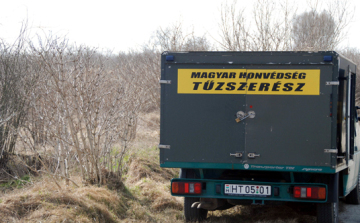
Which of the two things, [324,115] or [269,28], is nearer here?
[324,115]

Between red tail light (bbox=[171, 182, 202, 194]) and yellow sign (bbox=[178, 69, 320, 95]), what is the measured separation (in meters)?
1.19

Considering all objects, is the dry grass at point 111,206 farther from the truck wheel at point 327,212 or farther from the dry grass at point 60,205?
the truck wheel at point 327,212

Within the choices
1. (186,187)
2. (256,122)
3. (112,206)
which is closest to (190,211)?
(186,187)

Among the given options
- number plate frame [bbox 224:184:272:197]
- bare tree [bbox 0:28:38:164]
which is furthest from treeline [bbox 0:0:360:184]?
number plate frame [bbox 224:184:272:197]

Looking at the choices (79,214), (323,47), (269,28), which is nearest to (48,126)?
(79,214)

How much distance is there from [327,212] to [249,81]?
6.36 feet

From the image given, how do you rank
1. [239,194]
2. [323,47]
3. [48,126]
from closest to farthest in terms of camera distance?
[239,194] → [48,126] → [323,47]

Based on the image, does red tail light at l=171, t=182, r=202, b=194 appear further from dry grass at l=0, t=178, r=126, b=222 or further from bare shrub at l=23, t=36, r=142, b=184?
bare shrub at l=23, t=36, r=142, b=184

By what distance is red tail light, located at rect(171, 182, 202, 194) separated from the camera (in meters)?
4.89

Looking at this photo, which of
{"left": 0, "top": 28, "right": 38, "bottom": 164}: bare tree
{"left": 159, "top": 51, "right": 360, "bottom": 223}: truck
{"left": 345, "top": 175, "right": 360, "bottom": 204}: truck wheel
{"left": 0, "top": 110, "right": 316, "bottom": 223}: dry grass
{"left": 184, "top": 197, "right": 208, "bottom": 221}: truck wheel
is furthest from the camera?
{"left": 0, "top": 28, "right": 38, "bottom": 164}: bare tree

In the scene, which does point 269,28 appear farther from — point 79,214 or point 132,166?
point 79,214

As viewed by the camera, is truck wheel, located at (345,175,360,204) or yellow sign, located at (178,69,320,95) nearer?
yellow sign, located at (178,69,320,95)

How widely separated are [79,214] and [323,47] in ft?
45.7

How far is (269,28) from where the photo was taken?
44.0 ft
